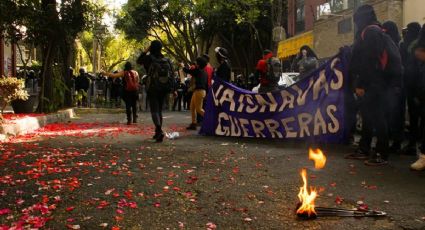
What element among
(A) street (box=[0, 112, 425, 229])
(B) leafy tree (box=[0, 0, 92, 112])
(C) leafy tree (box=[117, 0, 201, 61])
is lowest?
(A) street (box=[0, 112, 425, 229])

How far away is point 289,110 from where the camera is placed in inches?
347

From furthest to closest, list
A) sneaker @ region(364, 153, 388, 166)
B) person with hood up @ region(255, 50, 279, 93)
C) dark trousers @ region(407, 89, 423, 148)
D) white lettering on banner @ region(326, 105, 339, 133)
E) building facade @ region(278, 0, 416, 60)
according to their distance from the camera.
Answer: building facade @ region(278, 0, 416, 60), person with hood up @ region(255, 50, 279, 93), white lettering on banner @ region(326, 105, 339, 133), dark trousers @ region(407, 89, 423, 148), sneaker @ region(364, 153, 388, 166)

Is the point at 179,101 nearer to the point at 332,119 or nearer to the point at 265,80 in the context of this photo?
the point at 265,80

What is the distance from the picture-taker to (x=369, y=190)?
5156 millimetres

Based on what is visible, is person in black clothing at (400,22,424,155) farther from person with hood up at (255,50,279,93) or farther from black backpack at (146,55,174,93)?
black backpack at (146,55,174,93)

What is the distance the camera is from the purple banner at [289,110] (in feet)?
26.4

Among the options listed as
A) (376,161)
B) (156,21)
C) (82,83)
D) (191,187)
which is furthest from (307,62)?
(156,21)

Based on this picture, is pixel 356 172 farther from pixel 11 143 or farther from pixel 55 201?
pixel 11 143

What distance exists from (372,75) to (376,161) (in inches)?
44.6

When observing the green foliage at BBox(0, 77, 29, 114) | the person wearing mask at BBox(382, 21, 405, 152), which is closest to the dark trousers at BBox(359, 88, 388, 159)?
the person wearing mask at BBox(382, 21, 405, 152)

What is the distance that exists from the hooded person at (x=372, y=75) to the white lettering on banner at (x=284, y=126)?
1254 mm

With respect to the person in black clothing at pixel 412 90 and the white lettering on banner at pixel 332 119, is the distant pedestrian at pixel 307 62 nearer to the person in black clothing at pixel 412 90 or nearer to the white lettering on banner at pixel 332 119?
the white lettering on banner at pixel 332 119

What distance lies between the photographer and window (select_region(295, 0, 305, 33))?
32.5 meters

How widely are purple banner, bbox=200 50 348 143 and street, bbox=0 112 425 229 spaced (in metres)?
0.34
